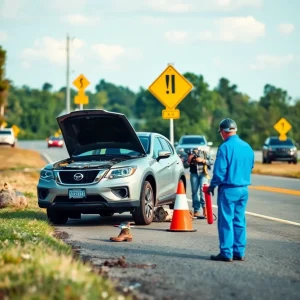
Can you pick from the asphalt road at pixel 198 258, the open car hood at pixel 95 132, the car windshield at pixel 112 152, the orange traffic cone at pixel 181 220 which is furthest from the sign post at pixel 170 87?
the orange traffic cone at pixel 181 220

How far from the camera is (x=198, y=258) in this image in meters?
10.8

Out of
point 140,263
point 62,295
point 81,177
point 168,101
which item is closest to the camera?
point 62,295

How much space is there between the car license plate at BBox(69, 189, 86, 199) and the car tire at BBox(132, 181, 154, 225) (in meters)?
0.93

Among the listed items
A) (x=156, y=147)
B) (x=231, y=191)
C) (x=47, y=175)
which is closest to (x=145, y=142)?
(x=156, y=147)

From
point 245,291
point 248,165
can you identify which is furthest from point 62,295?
point 248,165

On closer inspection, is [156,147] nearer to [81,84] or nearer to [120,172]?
[120,172]

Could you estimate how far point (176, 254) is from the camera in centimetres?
1119

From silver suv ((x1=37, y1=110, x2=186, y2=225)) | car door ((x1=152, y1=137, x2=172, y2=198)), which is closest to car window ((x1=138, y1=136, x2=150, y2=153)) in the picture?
silver suv ((x1=37, y1=110, x2=186, y2=225))

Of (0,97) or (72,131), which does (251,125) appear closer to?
(0,97)

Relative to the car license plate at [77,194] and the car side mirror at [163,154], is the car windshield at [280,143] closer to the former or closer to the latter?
the car side mirror at [163,154]

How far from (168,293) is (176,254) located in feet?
10.5

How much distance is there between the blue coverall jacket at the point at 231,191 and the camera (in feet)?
34.1

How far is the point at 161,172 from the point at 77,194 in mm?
2020

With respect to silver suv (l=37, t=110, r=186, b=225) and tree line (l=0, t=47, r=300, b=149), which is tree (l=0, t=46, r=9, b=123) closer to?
tree line (l=0, t=47, r=300, b=149)
